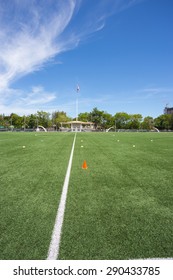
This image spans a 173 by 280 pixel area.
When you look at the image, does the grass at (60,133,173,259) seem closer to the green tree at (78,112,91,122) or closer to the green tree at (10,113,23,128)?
the green tree at (10,113,23,128)

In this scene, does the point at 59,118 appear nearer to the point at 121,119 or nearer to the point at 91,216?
the point at 121,119

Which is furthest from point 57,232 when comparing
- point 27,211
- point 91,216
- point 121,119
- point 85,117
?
point 85,117

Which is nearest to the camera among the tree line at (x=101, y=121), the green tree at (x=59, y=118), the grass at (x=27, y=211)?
the grass at (x=27, y=211)

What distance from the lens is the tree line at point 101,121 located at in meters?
114

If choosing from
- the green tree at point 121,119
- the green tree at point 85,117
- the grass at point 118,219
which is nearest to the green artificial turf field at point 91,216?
the grass at point 118,219

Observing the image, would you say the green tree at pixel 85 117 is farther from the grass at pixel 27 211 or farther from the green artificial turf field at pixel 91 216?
the green artificial turf field at pixel 91 216

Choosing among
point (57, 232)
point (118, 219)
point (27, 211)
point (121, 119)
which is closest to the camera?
point (57, 232)

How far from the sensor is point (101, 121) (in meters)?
126

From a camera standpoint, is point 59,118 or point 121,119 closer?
point 121,119

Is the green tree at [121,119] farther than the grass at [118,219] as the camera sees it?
Yes

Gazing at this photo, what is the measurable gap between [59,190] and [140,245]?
2.75 m

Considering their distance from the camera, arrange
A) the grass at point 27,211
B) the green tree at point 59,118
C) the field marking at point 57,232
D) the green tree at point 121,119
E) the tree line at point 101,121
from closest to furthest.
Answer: the field marking at point 57,232 < the grass at point 27,211 < the tree line at point 101,121 < the green tree at point 121,119 < the green tree at point 59,118
